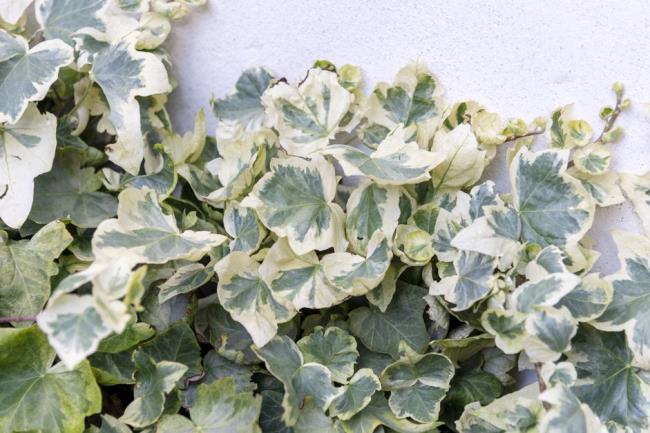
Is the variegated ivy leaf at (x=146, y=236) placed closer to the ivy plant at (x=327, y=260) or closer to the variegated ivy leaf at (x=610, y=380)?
the ivy plant at (x=327, y=260)

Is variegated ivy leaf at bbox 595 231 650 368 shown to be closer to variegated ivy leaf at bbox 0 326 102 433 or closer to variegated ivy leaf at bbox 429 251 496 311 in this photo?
variegated ivy leaf at bbox 429 251 496 311

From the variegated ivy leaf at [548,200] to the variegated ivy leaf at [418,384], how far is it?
20 cm

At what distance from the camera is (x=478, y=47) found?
93 cm

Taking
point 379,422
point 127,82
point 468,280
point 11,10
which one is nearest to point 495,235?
point 468,280

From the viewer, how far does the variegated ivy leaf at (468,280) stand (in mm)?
827

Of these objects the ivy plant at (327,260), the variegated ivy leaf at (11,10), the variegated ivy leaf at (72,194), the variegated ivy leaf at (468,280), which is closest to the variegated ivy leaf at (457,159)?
the ivy plant at (327,260)

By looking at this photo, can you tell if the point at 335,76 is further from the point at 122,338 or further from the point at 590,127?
the point at 122,338

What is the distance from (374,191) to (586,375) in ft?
1.12

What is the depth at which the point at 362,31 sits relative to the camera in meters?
0.99

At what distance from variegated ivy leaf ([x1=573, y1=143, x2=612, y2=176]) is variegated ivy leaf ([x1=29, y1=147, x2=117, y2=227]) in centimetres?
64

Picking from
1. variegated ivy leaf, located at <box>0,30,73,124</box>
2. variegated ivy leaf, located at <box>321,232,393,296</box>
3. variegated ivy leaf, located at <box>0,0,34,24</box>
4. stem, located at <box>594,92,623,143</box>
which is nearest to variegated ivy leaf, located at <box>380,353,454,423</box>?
variegated ivy leaf, located at <box>321,232,393,296</box>

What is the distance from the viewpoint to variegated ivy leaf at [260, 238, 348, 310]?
88 cm

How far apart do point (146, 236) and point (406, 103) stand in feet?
1.25

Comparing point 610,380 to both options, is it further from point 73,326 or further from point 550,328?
point 73,326
